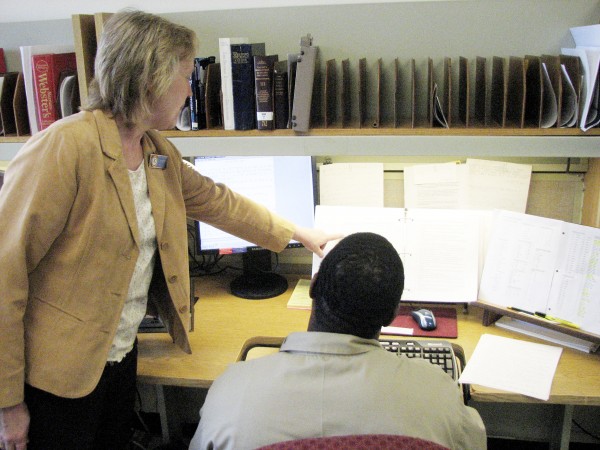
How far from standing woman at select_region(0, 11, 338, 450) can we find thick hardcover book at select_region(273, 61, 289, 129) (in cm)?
42

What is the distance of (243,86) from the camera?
168 cm

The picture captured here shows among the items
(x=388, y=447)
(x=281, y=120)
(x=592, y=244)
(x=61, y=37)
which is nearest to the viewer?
(x=388, y=447)

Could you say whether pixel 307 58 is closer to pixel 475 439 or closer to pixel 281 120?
pixel 281 120

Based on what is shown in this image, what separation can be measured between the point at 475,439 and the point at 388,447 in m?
0.31

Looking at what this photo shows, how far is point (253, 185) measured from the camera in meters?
1.88

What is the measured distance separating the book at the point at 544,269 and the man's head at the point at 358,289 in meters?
0.78

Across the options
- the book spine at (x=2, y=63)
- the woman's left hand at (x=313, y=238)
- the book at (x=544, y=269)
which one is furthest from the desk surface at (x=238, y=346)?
the book spine at (x=2, y=63)

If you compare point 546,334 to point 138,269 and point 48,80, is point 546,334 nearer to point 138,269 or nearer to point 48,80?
point 138,269

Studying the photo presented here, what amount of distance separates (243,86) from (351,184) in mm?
518

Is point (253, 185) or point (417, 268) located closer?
point (417, 268)

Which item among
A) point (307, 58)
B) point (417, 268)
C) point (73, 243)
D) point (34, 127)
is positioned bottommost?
point (417, 268)

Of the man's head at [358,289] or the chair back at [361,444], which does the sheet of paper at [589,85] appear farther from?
the chair back at [361,444]

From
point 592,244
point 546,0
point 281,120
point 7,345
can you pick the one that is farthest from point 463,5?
point 7,345

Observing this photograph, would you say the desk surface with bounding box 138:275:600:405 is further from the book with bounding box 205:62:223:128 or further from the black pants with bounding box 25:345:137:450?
the book with bounding box 205:62:223:128
